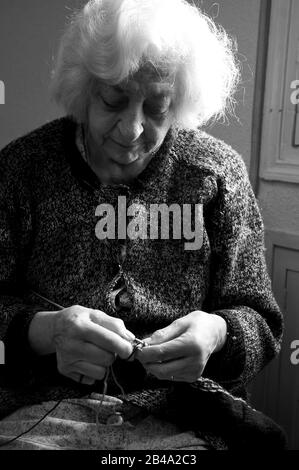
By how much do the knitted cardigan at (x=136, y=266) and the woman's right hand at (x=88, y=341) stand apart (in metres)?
0.14

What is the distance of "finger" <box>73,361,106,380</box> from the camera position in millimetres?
1147

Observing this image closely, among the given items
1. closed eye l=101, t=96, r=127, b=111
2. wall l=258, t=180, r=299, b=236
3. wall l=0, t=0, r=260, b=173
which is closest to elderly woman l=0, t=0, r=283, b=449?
closed eye l=101, t=96, r=127, b=111

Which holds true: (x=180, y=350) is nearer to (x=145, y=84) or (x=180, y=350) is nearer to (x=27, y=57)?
(x=145, y=84)

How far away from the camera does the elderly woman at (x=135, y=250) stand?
1204mm

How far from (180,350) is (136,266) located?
270 mm

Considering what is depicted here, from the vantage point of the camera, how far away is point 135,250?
1354 mm

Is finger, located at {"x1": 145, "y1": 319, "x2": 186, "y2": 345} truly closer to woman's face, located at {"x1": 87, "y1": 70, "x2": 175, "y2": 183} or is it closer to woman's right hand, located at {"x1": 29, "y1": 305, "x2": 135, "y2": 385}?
woman's right hand, located at {"x1": 29, "y1": 305, "x2": 135, "y2": 385}

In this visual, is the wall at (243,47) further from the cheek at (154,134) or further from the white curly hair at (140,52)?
the cheek at (154,134)

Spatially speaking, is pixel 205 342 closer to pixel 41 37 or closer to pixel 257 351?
pixel 257 351

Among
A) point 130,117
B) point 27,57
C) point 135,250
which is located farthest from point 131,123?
point 27,57

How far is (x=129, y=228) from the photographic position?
1.35 m

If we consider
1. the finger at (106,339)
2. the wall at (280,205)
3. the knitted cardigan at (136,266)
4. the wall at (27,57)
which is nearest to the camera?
the finger at (106,339)

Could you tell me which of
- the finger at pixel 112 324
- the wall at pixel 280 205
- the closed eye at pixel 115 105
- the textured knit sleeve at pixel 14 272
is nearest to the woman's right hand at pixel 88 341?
the finger at pixel 112 324

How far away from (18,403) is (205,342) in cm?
42
